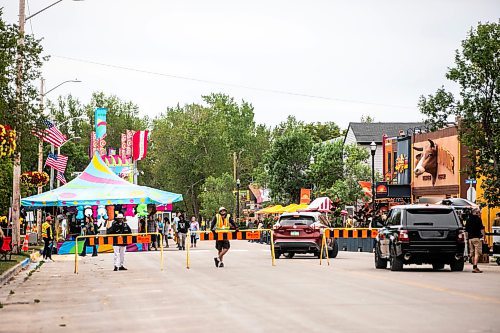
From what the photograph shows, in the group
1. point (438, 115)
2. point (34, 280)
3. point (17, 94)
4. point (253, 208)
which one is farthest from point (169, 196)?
point (253, 208)

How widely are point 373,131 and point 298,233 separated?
168 ft

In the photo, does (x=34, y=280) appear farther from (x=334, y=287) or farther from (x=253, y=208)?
(x=253, y=208)

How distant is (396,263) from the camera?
29.0 m

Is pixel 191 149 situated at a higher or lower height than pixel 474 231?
higher

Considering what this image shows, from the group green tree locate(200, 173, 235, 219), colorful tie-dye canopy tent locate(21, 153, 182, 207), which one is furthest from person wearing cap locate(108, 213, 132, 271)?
green tree locate(200, 173, 235, 219)

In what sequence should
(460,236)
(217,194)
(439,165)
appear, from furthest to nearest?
1. (217,194)
2. (439,165)
3. (460,236)

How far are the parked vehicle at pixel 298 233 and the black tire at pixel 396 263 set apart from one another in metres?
10.0

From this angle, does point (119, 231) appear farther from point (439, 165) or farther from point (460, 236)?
point (439, 165)

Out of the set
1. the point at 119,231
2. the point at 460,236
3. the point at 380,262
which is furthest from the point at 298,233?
the point at 460,236

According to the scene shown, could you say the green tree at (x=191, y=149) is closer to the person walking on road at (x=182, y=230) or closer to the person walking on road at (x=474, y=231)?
the person walking on road at (x=182, y=230)

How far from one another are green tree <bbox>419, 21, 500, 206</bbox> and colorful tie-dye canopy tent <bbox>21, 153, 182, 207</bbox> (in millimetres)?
17767

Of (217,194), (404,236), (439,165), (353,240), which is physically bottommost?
(353,240)

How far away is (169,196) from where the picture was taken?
5588 centimetres

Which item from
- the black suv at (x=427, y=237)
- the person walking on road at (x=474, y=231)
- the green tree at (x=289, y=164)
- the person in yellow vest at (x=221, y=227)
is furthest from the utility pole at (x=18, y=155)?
the green tree at (x=289, y=164)
